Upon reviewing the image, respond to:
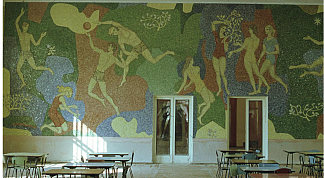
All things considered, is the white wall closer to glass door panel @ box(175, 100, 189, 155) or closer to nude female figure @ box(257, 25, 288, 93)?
glass door panel @ box(175, 100, 189, 155)

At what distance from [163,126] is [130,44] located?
3484 millimetres

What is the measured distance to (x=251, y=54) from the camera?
14.4 m

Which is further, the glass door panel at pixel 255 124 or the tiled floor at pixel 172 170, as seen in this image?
the glass door panel at pixel 255 124

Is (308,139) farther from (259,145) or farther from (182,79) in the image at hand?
(182,79)

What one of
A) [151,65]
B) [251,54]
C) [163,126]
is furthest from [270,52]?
[163,126]

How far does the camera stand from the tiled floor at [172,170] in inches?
441

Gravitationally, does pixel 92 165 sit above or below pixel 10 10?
below

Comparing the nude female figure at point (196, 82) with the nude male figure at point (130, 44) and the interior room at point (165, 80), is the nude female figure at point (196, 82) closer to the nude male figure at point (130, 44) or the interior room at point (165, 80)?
the interior room at point (165, 80)

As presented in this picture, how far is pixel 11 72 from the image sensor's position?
14.5 metres

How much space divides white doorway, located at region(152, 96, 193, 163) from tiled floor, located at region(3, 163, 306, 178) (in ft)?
2.40

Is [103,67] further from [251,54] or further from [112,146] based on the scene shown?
[251,54]

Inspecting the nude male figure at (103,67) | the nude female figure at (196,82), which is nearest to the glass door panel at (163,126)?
the nude female figure at (196,82)

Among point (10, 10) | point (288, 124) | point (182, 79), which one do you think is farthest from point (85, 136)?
point (288, 124)

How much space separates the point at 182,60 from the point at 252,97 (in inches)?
122
